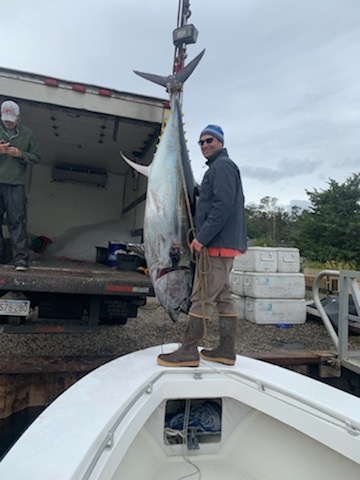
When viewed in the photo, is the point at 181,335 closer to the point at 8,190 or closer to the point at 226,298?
the point at 226,298

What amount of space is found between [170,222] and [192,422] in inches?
56.7

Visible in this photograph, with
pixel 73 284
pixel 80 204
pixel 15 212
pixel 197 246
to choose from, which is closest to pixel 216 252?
pixel 197 246

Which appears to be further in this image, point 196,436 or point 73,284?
point 73,284

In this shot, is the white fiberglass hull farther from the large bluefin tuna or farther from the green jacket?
the green jacket

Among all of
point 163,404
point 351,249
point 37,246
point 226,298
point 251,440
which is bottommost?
point 251,440

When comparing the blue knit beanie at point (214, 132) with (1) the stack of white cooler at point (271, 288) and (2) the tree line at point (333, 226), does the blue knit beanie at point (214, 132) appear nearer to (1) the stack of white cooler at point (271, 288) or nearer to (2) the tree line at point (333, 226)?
(1) the stack of white cooler at point (271, 288)

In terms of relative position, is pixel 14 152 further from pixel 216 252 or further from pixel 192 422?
pixel 192 422

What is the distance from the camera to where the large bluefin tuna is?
2.81 m

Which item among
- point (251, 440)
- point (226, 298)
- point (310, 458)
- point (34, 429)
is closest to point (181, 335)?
point (226, 298)

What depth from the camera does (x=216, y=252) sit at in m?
2.61

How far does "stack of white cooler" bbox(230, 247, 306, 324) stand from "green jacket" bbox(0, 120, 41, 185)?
385 centimetres

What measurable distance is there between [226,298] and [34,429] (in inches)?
64.8

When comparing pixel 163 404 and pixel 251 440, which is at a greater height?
pixel 163 404

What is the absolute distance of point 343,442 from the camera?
169 centimetres
